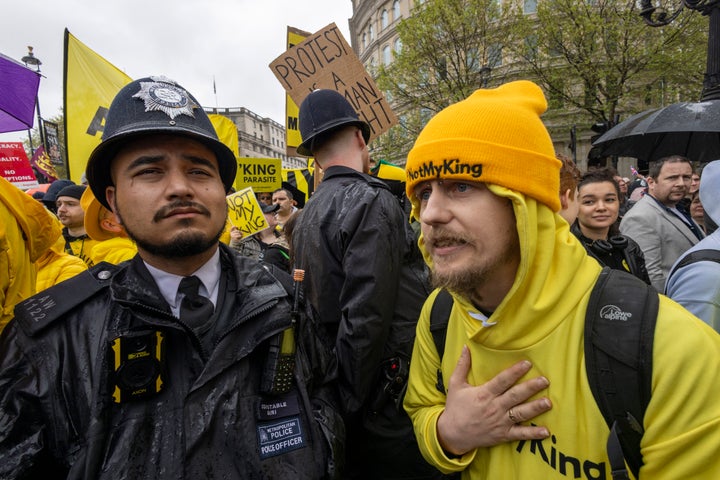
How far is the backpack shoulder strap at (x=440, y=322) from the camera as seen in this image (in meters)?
1.70

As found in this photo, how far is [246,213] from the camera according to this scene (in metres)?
6.06

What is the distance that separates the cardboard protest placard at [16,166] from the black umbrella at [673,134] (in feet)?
30.3

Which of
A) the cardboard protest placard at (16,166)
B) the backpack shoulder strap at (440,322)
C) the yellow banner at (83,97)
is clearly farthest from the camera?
the cardboard protest placard at (16,166)

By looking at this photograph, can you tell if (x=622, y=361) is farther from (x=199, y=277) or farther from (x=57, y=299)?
(x=57, y=299)

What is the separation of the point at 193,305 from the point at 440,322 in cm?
99

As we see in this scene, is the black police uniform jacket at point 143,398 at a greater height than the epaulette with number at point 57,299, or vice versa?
the epaulette with number at point 57,299

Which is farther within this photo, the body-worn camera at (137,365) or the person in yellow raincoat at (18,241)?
the person in yellow raincoat at (18,241)

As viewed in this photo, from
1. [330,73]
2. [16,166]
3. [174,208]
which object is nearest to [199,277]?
[174,208]

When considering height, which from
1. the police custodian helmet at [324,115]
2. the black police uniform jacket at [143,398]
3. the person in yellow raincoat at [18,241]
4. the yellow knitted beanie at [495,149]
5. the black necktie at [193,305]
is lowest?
the black police uniform jacket at [143,398]

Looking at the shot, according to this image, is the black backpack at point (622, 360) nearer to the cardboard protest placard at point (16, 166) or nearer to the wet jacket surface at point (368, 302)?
the wet jacket surface at point (368, 302)

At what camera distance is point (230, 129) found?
6.61 m

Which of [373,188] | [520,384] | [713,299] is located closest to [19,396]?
[520,384]

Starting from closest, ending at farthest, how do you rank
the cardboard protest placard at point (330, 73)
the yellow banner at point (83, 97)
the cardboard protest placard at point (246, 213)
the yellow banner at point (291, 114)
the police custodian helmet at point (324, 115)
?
the police custodian helmet at point (324, 115) < the yellow banner at point (83, 97) < the cardboard protest placard at point (330, 73) < the yellow banner at point (291, 114) < the cardboard protest placard at point (246, 213)

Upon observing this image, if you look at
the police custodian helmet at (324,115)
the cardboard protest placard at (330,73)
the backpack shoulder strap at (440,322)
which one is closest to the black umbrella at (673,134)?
the cardboard protest placard at (330,73)
